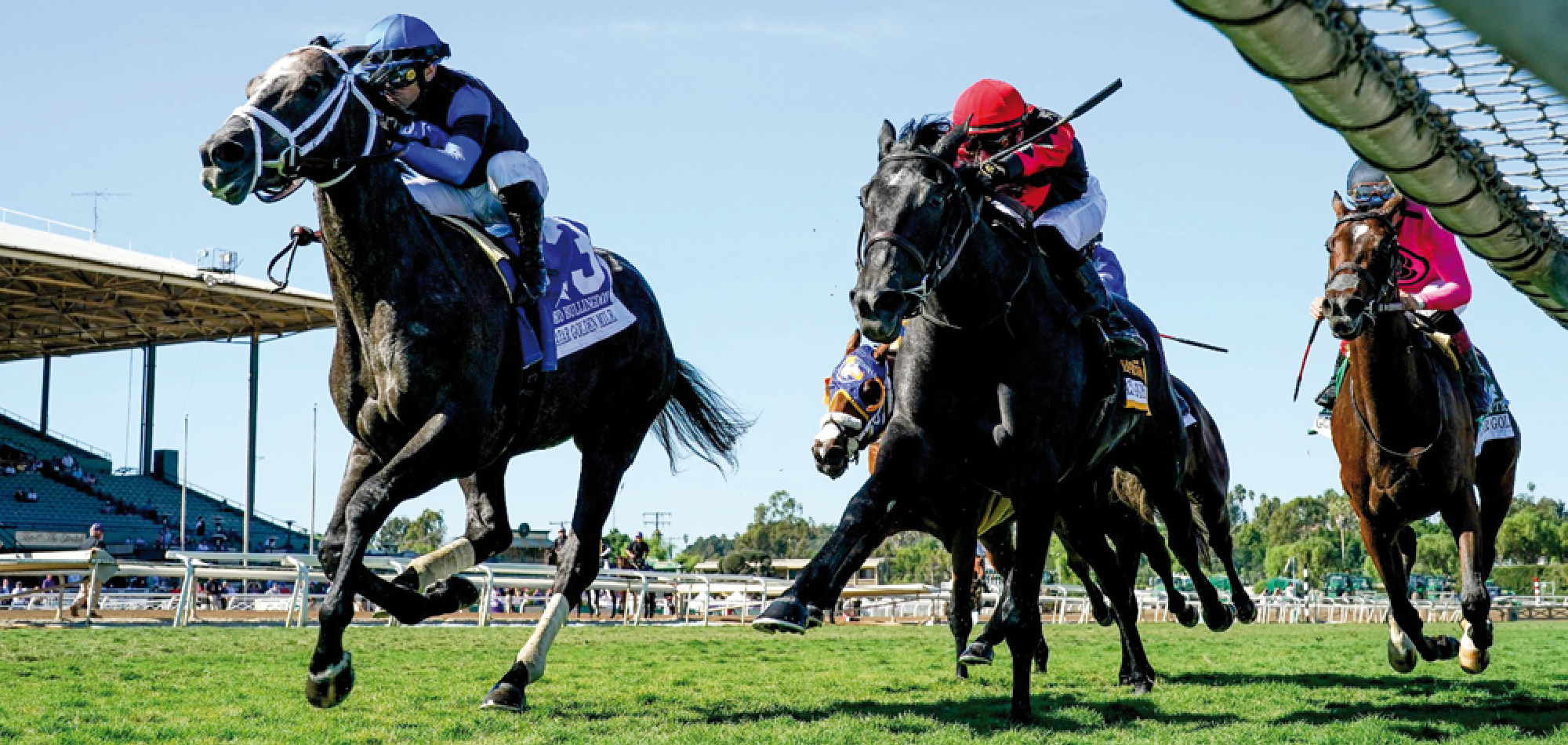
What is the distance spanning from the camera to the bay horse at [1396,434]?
312 inches

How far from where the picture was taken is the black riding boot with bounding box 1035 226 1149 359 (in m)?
7.07

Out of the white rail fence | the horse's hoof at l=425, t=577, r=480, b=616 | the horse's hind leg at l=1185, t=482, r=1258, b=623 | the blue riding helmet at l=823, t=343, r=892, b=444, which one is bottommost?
the white rail fence

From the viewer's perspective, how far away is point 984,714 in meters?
7.29

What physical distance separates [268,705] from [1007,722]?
3.45 m

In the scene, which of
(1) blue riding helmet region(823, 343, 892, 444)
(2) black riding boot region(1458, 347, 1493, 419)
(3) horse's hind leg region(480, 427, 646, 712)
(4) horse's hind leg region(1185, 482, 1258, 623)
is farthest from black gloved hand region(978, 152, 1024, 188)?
(4) horse's hind leg region(1185, 482, 1258, 623)

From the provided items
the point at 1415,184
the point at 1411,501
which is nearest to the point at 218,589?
the point at 1411,501

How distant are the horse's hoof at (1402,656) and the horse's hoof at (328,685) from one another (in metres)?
6.09

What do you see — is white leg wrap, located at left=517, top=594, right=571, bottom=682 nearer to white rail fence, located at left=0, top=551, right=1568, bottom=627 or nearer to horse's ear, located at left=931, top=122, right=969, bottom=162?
white rail fence, located at left=0, top=551, right=1568, bottom=627

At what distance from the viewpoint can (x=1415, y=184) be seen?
2.53 m

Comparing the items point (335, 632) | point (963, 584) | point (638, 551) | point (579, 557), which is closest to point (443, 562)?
point (579, 557)

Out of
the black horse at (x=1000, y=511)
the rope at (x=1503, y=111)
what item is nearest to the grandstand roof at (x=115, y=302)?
the black horse at (x=1000, y=511)

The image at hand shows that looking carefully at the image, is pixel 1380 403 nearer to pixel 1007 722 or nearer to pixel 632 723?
pixel 1007 722

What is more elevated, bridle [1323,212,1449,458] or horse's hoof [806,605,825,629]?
bridle [1323,212,1449,458]

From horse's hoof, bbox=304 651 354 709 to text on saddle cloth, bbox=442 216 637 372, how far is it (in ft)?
5.99
